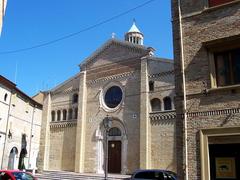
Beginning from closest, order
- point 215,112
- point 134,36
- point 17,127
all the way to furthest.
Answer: point 215,112 < point 17,127 < point 134,36

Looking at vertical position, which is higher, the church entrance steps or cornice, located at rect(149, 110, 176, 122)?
cornice, located at rect(149, 110, 176, 122)

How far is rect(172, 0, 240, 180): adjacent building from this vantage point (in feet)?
31.8

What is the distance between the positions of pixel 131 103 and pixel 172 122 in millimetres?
4145

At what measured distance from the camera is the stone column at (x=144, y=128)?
2359 centimetres

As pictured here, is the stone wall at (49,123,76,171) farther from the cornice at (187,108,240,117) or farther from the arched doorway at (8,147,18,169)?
the cornice at (187,108,240,117)

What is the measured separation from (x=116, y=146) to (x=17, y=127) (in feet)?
37.8

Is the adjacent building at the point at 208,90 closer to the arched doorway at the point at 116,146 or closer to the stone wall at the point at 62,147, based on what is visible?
the arched doorway at the point at 116,146

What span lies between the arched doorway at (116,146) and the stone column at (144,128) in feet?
6.58

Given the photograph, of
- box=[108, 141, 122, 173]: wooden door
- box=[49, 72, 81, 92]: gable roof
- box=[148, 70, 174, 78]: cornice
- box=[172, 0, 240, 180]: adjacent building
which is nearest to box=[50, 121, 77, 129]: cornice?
box=[49, 72, 81, 92]: gable roof

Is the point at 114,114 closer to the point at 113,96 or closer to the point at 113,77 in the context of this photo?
the point at 113,96

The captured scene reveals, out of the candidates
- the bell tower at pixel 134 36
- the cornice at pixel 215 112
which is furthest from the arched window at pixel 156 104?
the bell tower at pixel 134 36

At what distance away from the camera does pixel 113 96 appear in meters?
27.5

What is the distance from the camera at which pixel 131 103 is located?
25.9m

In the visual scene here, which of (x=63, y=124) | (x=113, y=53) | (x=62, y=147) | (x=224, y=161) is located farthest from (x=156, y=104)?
(x=224, y=161)
